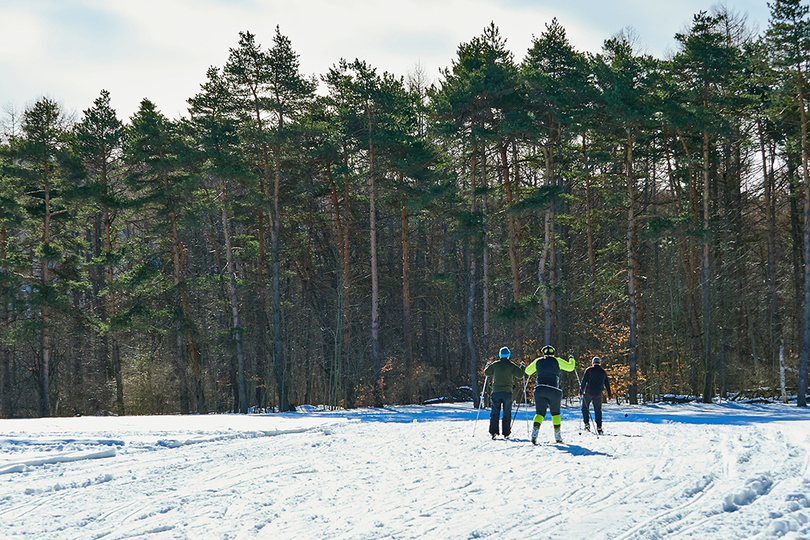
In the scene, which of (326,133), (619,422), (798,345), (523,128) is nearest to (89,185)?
(326,133)

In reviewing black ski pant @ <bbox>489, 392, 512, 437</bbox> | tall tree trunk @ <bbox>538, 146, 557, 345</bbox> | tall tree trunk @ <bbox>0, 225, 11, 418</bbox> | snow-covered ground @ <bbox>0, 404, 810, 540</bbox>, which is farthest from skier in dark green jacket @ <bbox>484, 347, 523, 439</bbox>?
tall tree trunk @ <bbox>0, 225, 11, 418</bbox>

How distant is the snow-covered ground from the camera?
582 centimetres

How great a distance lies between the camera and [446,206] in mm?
29906

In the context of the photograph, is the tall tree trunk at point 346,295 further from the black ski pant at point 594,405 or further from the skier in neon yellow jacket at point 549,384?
the skier in neon yellow jacket at point 549,384

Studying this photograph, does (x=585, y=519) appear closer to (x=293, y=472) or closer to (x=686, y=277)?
(x=293, y=472)

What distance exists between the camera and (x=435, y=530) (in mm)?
5703

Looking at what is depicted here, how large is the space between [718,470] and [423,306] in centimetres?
2922

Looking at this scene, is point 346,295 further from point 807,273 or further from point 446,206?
point 807,273

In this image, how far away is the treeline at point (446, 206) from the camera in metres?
25.0

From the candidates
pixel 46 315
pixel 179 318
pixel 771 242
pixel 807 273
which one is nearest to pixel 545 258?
pixel 807 273

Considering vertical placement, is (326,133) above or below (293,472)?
above

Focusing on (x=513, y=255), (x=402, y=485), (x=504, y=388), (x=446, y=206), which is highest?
(x=446, y=206)

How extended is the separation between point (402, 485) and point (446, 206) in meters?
22.7

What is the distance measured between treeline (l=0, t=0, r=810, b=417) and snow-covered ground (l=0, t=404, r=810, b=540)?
13099 mm
